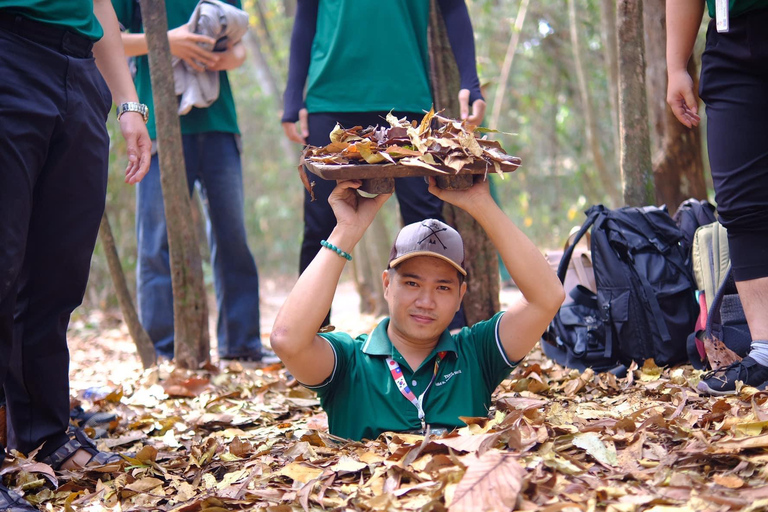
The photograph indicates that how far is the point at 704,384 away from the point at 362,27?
7.81 ft

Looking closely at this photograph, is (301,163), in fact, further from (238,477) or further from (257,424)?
(257,424)

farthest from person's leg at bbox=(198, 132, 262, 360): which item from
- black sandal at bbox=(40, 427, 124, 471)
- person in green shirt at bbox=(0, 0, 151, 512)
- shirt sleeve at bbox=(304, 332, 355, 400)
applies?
shirt sleeve at bbox=(304, 332, 355, 400)

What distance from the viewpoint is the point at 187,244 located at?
14.8ft

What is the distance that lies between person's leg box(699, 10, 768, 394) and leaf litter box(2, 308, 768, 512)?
0.22 m

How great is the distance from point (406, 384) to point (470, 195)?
2.53 feet

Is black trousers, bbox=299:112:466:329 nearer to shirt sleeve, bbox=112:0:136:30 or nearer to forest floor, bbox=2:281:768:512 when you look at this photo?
forest floor, bbox=2:281:768:512

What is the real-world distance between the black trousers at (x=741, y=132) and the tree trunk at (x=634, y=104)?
4.69 ft

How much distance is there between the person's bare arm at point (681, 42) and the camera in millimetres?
3273

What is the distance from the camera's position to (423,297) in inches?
117

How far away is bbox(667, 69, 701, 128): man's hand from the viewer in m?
3.33

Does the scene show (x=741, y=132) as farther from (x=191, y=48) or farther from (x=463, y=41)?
(x=191, y=48)

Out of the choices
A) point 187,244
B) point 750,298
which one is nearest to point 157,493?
point 187,244

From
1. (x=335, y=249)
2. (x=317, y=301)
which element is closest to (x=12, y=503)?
(x=317, y=301)

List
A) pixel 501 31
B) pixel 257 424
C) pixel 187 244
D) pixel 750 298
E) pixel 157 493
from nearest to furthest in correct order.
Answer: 1. pixel 157 493
2. pixel 750 298
3. pixel 257 424
4. pixel 187 244
5. pixel 501 31
